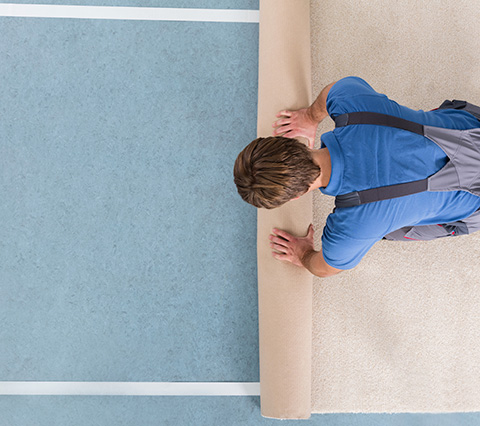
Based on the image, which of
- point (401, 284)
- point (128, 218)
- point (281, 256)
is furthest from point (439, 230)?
point (128, 218)

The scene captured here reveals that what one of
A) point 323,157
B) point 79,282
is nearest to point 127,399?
point 79,282

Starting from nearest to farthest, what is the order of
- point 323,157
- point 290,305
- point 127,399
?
point 323,157 < point 290,305 < point 127,399

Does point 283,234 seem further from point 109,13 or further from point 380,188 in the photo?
point 109,13

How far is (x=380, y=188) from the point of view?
952 mm

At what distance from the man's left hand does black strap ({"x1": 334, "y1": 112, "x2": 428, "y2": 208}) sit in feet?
0.96

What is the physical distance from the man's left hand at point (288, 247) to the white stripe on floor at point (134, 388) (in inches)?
25.0

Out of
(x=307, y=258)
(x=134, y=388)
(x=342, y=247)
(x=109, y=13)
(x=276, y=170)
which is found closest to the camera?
(x=276, y=170)

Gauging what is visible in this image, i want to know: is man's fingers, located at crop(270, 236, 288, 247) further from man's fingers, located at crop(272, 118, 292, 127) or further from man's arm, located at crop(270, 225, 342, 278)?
man's fingers, located at crop(272, 118, 292, 127)

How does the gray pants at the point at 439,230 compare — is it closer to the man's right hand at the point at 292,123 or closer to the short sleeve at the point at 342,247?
the short sleeve at the point at 342,247

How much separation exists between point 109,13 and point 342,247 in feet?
4.84

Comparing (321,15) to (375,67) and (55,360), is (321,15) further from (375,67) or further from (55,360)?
(55,360)

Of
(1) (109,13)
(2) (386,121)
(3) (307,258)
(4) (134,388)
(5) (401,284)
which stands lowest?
(4) (134,388)

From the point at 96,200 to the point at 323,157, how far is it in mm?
1032

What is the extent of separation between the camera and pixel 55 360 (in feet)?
4.91
